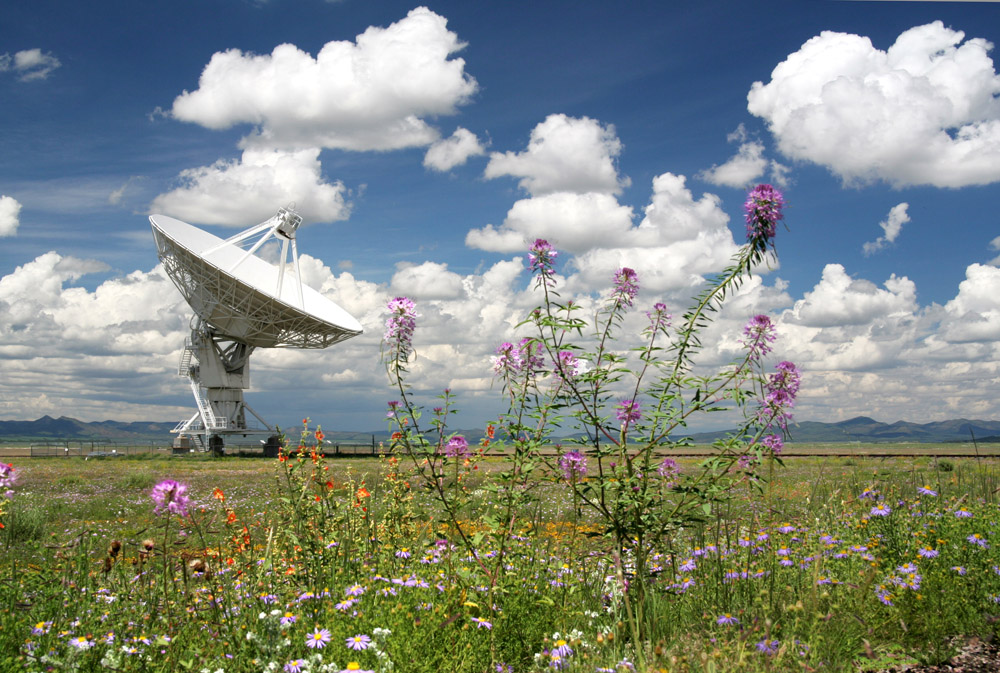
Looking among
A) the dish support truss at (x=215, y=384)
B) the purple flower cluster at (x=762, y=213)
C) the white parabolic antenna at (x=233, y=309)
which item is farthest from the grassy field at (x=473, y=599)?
the dish support truss at (x=215, y=384)

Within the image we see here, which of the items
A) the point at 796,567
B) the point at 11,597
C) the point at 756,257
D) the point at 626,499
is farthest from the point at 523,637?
the point at 11,597

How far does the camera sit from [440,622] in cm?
376

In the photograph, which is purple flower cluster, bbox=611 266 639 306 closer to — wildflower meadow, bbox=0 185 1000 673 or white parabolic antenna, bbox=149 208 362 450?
wildflower meadow, bbox=0 185 1000 673

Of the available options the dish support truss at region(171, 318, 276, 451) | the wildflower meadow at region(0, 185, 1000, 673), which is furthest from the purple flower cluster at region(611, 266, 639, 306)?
the dish support truss at region(171, 318, 276, 451)

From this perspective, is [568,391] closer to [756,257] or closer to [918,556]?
[756,257]

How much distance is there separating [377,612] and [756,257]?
3.49 m

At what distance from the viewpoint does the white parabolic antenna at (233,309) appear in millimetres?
36312

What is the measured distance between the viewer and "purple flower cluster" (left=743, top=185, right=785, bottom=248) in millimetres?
4656

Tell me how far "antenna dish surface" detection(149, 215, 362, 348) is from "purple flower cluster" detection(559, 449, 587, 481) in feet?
110

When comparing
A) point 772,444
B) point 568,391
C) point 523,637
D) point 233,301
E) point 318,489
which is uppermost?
point 233,301

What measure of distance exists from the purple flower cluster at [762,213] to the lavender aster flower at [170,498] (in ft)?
13.0

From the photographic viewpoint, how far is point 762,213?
15.3ft

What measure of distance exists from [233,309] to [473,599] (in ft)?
124

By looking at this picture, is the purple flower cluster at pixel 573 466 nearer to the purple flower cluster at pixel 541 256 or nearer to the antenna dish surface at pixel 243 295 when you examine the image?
the purple flower cluster at pixel 541 256
